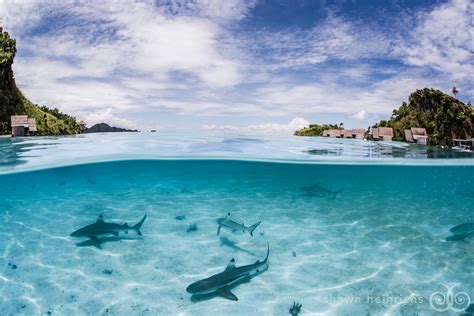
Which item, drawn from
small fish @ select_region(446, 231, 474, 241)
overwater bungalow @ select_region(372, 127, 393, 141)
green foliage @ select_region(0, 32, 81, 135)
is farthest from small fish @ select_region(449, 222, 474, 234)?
green foliage @ select_region(0, 32, 81, 135)

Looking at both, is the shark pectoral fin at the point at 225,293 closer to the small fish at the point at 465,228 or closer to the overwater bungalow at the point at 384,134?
the small fish at the point at 465,228

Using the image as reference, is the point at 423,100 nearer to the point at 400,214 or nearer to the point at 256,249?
the point at 400,214

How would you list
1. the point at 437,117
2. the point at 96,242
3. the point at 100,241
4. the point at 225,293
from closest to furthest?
the point at 225,293
the point at 96,242
the point at 100,241
the point at 437,117

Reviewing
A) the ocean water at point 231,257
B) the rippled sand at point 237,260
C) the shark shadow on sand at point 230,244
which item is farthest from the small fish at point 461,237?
the shark shadow on sand at point 230,244

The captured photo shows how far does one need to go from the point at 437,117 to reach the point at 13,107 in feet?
310

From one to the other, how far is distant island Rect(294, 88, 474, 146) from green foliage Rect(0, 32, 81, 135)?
2814 inches

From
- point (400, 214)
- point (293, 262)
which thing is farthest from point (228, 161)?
point (293, 262)

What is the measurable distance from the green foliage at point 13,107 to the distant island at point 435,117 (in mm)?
71470

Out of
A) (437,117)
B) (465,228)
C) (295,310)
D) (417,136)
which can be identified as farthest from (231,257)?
(437,117)

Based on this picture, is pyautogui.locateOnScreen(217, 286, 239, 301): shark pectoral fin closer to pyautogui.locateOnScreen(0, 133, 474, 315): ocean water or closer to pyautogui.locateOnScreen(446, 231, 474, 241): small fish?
pyautogui.locateOnScreen(0, 133, 474, 315): ocean water

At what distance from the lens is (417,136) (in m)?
54.2

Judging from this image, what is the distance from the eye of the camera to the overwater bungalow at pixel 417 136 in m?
53.3

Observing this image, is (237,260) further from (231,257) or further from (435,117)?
(435,117)

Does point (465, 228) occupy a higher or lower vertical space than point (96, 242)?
higher
